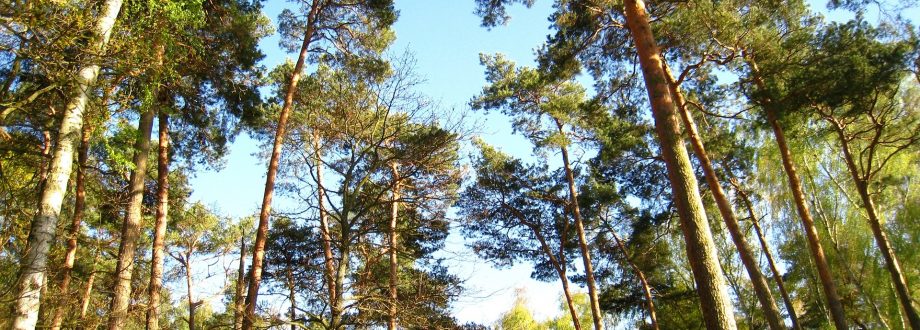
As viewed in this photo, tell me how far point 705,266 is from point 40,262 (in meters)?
6.43

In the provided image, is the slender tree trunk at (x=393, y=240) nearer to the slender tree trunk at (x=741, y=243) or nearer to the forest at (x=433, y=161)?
the forest at (x=433, y=161)

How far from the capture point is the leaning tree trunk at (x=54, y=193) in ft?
15.3

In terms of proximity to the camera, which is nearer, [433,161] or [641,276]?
[433,161]

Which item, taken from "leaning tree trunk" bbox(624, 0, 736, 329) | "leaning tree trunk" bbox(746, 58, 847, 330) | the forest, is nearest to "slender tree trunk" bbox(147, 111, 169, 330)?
the forest

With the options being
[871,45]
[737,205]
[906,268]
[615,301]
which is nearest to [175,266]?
[615,301]

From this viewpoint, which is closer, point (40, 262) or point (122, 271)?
point (40, 262)

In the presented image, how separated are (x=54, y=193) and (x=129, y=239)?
366 cm

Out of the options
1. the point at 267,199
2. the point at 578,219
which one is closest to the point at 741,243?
the point at 578,219

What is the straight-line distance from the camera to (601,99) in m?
11.8

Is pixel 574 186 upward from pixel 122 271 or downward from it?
upward

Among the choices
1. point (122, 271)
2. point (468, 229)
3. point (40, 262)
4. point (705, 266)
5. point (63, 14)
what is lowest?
point (705, 266)

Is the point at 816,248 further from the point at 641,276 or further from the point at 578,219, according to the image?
the point at 641,276

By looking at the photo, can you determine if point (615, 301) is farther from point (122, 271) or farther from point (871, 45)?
point (122, 271)

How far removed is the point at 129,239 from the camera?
822 cm
